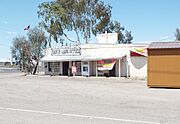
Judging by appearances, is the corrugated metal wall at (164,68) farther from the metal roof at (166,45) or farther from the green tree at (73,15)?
the green tree at (73,15)

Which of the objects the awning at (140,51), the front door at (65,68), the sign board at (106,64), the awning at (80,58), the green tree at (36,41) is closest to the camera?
the awning at (140,51)

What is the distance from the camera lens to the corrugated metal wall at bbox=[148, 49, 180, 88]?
2319 centimetres

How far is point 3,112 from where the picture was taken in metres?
11.3

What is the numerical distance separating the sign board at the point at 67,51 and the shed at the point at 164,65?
19.3 m

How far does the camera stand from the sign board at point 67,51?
1682 inches

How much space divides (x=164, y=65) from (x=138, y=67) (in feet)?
44.8

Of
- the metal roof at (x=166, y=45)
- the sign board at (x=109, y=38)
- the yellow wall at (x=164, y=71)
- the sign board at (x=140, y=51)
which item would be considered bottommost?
the yellow wall at (x=164, y=71)

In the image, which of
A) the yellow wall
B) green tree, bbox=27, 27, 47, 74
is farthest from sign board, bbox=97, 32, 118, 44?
the yellow wall

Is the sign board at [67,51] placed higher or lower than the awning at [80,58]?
higher

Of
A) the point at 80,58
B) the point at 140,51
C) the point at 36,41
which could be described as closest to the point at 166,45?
the point at 140,51

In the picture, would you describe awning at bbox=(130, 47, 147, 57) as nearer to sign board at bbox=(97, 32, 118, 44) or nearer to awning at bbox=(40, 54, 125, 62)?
awning at bbox=(40, 54, 125, 62)

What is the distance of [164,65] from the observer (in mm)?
23594

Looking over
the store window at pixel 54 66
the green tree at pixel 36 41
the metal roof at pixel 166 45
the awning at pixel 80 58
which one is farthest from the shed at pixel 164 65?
the green tree at pixel 36 41

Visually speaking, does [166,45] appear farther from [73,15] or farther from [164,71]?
[73,15]
